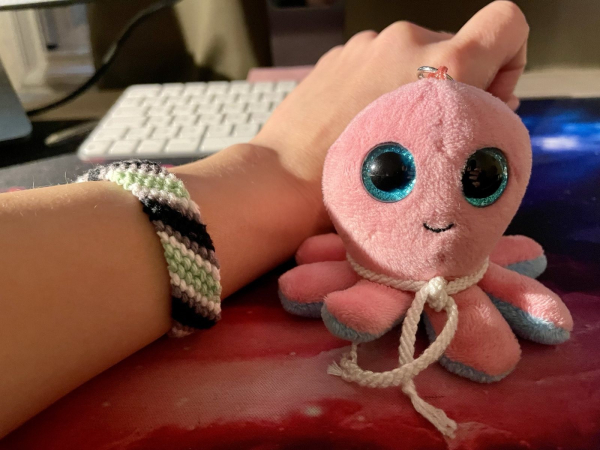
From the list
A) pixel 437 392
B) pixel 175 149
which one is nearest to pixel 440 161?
pixel 437 392

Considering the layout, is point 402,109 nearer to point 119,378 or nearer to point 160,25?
point 119,378

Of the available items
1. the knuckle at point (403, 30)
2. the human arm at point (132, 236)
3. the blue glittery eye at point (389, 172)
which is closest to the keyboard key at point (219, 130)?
the human arm at point (132, 236)

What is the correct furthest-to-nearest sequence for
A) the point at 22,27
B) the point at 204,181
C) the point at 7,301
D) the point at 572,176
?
the point at 22,27 < the point at 572,176 < the point at 204,181 < the point at 7,301

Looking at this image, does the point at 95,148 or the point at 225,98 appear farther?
the point at 225,98

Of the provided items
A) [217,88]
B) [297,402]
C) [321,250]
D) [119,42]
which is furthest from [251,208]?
[119,42]

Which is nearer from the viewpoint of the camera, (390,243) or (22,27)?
(390,243)

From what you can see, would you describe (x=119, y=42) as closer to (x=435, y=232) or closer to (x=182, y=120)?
(x=182, y=120)

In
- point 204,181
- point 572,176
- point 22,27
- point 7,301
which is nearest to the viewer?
point 7,301
